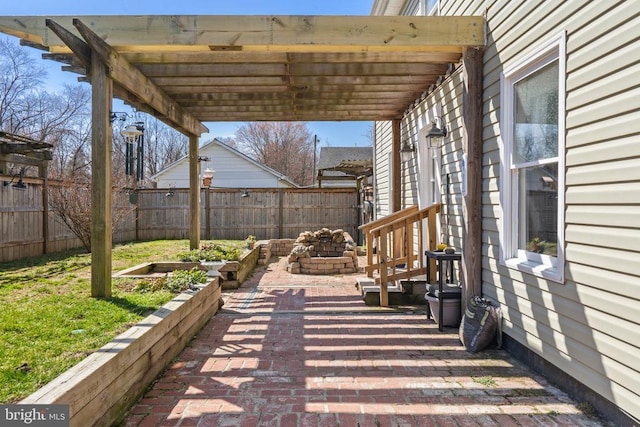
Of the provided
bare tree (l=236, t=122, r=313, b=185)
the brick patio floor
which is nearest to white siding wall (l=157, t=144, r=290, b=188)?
bare tree (l=236, t=122, r=313, b=185)

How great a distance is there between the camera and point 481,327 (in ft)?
12.1

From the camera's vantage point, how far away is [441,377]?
10.2 feet

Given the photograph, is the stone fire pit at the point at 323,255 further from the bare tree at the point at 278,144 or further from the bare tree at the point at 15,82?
the bare tree at the point at 278,144

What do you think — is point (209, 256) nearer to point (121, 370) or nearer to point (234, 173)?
point (121, 370)

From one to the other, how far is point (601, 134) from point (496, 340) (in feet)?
7.01

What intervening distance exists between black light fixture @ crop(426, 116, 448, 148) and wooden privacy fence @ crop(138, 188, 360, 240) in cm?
720

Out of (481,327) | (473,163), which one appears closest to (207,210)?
(473,163)

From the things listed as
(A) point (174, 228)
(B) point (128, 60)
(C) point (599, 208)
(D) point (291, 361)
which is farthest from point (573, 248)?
(A) point (174, 228)

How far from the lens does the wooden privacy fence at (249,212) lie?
40.8 feet

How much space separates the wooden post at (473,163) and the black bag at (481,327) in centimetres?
32

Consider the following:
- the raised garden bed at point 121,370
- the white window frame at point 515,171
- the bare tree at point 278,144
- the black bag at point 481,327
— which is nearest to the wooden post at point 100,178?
the raised garden bed at point 121,370

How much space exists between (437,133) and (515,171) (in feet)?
5.43

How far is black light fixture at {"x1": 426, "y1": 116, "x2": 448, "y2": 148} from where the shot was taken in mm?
5051

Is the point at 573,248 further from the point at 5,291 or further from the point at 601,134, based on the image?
the point at 5,291
